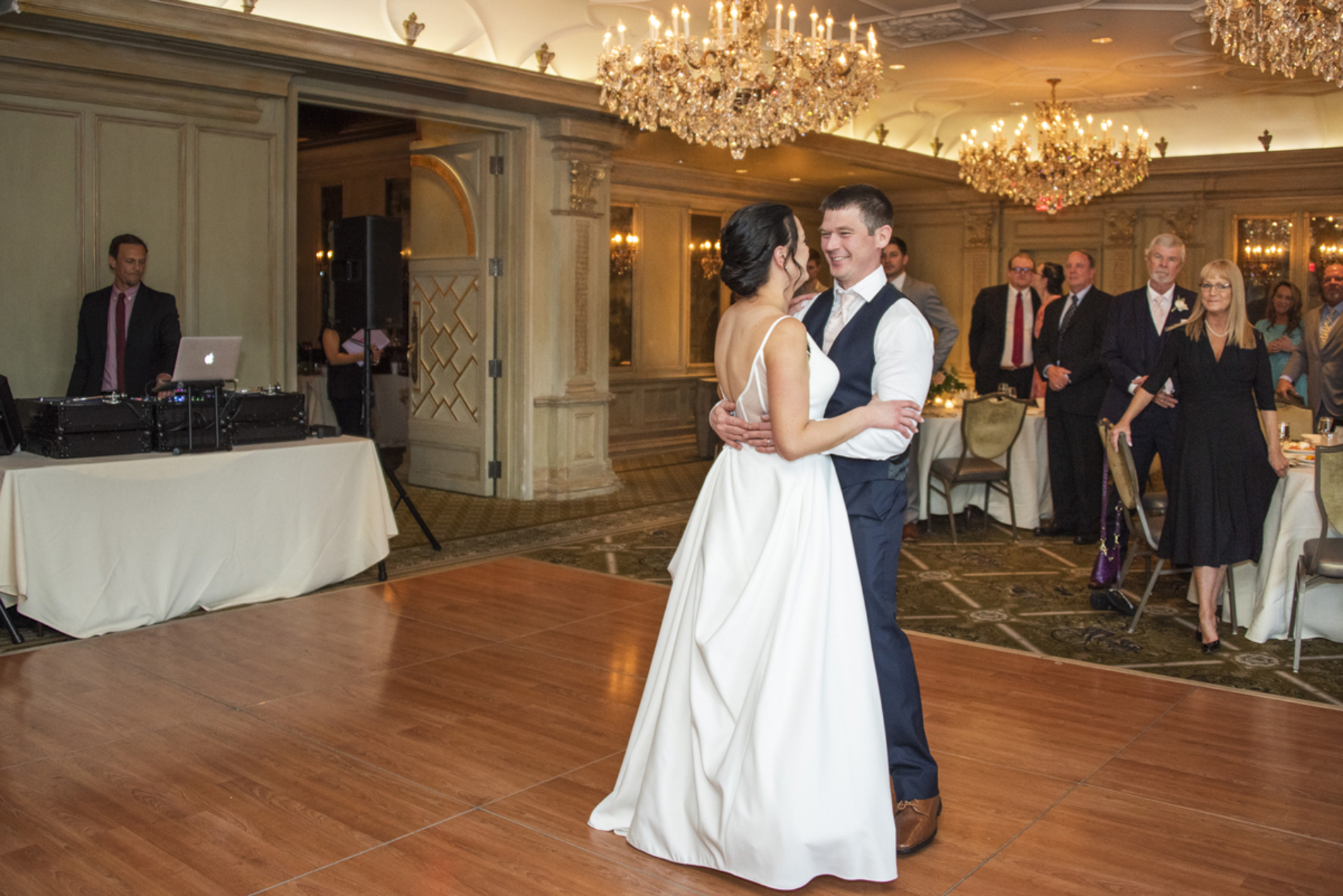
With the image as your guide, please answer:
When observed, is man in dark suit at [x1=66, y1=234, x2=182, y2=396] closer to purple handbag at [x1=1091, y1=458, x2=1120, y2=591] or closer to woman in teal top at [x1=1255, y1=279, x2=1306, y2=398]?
purple handbag at [x1=1091, y1=458, x2=1120, y2=591]

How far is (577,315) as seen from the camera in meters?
8.62

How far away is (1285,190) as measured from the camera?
11672 millimetres

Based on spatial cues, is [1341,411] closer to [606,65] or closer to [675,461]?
[606,65]

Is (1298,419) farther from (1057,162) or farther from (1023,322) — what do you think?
(1057,162)

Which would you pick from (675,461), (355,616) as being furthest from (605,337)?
(355,616)

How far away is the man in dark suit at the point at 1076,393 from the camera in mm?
6801

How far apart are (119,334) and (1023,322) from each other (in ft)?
19.2

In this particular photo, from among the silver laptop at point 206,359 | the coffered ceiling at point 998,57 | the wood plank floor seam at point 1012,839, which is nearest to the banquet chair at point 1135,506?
the wood plank floor seam at point 1012,839

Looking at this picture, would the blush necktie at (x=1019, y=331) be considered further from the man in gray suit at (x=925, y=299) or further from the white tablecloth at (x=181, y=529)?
the white tablecloth at (x=181, y=529)

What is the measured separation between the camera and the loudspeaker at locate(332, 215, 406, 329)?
6.32 meters

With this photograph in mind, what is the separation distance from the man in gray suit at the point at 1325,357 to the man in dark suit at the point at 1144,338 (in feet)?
3.70

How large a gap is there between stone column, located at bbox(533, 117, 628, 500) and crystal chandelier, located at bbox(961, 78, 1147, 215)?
3505 mm

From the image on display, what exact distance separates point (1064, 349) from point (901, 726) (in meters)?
4.67

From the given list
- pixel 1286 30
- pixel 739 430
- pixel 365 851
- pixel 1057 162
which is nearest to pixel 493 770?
pixel 365 851
